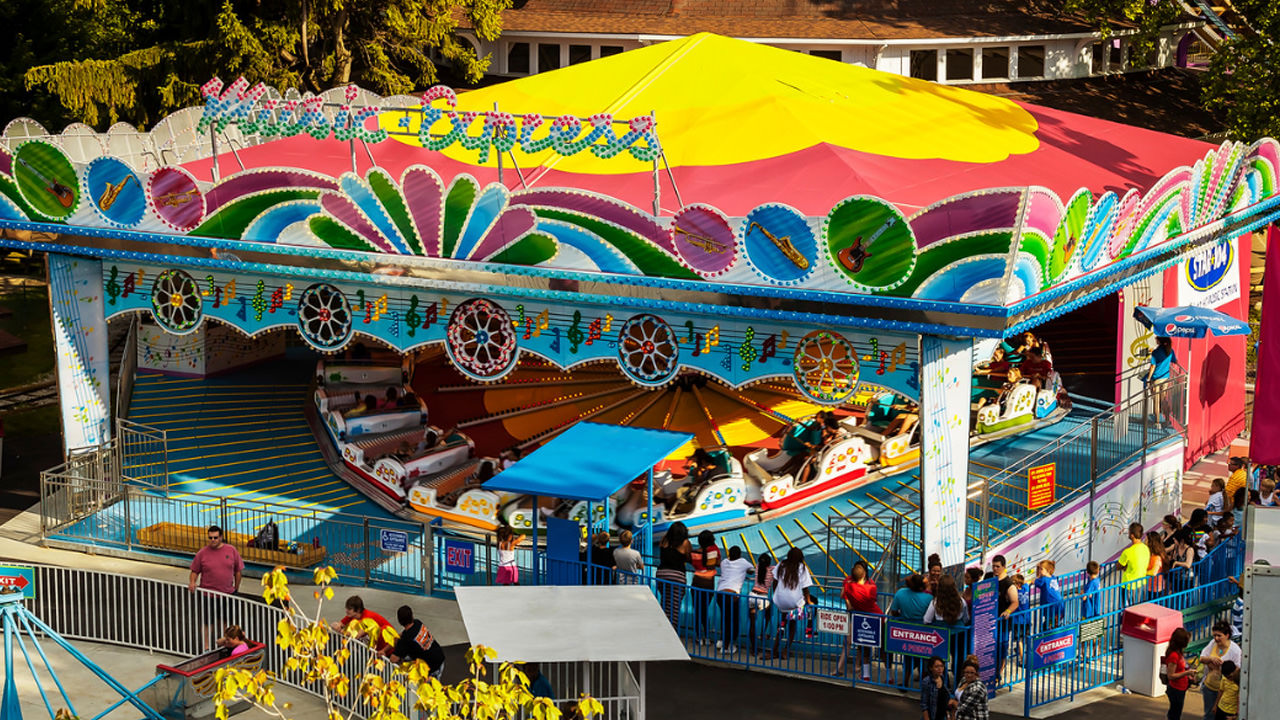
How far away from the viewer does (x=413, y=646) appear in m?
15.5

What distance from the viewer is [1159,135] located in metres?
27.6

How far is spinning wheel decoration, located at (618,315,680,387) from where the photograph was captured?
63.3ft

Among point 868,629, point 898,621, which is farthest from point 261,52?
point 898,621

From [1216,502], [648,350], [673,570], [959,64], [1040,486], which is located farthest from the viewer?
[959,64]

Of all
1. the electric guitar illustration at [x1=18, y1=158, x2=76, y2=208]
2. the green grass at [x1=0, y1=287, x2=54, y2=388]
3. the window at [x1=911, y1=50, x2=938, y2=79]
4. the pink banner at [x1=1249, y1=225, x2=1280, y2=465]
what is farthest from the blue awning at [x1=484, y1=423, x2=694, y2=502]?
the window at [x1=911, y1=50, x2=938, y2=79]

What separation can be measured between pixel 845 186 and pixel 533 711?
42.7 feet

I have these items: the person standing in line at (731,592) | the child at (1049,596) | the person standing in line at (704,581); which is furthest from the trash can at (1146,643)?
the person standing in line at (704,581)

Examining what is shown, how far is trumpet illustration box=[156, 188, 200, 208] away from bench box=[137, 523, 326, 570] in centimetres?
433

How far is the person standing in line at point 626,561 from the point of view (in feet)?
58.0

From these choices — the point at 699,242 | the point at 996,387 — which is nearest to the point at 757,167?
the point at 699,242

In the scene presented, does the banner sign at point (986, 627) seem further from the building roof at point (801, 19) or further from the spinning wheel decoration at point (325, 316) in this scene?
the building roof at point (801, 19)

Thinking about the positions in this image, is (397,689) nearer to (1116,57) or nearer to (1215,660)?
(1215,660)

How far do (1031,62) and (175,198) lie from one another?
24001 mm

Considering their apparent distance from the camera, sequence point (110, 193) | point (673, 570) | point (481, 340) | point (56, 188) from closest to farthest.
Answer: point (673, 570) → point (481, 340) → point (110, 193) → point (56, 188)
